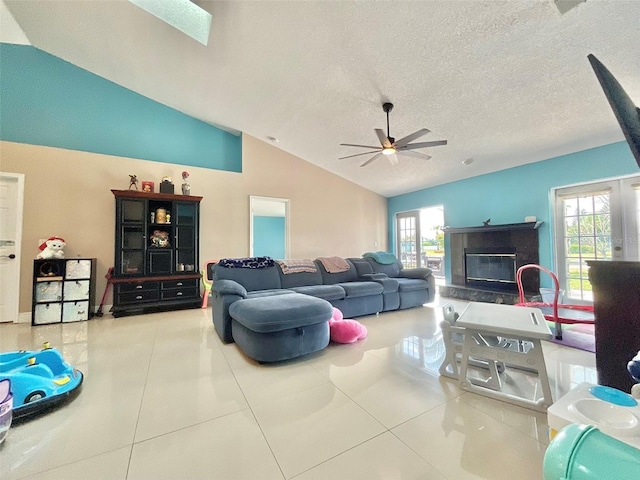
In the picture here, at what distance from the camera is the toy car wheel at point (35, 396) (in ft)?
4.79

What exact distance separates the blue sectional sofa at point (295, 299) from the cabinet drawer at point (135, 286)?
4.03 feet

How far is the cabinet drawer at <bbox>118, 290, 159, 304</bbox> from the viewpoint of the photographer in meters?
3.74

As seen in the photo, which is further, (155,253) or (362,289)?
(155,253)

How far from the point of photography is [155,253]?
13.5 feet

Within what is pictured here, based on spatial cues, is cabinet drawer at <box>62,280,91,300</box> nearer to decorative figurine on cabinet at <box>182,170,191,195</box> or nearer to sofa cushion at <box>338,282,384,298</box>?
decorative figurine on cabinet at <box>182,170,191,195</box>

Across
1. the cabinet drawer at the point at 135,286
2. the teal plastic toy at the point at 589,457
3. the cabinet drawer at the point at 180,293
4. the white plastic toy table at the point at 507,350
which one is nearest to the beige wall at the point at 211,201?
the cabinet drawer at the point at 135,286

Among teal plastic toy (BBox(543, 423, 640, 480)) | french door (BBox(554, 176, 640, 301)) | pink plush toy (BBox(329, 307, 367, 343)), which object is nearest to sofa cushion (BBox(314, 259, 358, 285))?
pink plush toy (BBox(329, 307, 367, 343))

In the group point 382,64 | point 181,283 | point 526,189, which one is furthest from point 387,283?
point 181,283

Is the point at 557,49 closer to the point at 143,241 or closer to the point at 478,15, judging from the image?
the point at 478,15

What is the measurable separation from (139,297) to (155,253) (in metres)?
0.74

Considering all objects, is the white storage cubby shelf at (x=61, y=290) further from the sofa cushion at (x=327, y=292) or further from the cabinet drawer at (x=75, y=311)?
the sofa cushion at (x=327, y=292)

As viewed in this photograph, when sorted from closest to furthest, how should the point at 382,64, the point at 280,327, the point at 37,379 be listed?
1. the point at 37,379
2. the point at 280,327
3. the point at 382,64

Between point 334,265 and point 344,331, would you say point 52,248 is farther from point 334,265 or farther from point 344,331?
point 344,331

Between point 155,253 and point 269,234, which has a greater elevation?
point 269,234
